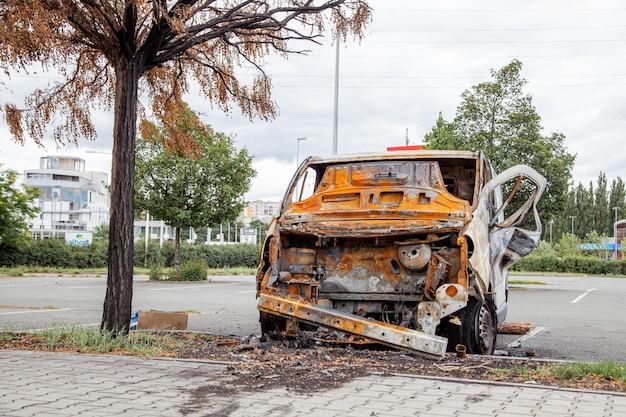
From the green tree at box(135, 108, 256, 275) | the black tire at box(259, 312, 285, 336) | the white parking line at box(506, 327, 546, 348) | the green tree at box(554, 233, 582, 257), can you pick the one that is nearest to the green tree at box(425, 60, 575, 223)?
the green tree at box(135, 108, 256, 275)

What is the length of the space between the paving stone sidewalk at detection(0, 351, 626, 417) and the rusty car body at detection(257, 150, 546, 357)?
131cm

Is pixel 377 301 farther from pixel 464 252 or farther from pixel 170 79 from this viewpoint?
pixel 170 79

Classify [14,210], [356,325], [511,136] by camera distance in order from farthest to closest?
[14,210] < [511,136] < [356,325]

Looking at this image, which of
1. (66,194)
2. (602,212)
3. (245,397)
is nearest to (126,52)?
(245,397)

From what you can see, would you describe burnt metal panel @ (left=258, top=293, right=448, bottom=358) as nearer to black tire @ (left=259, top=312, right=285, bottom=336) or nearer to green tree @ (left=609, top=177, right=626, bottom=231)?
black tire @ (left=259, top=312, right=285, bottom=336)

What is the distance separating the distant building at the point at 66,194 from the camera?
129500mm

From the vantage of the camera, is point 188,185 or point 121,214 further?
point 188,185

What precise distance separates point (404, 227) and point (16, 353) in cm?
411

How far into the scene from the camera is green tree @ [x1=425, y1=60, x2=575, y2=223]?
24.4 metres

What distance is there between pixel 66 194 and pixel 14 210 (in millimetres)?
106793

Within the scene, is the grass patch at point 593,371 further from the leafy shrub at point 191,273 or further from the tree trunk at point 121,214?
the leafy shrub at point 191,273

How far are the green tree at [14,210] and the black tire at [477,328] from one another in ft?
93.6

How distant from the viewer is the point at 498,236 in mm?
8367

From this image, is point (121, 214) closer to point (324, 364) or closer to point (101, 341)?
point (101, 341)
